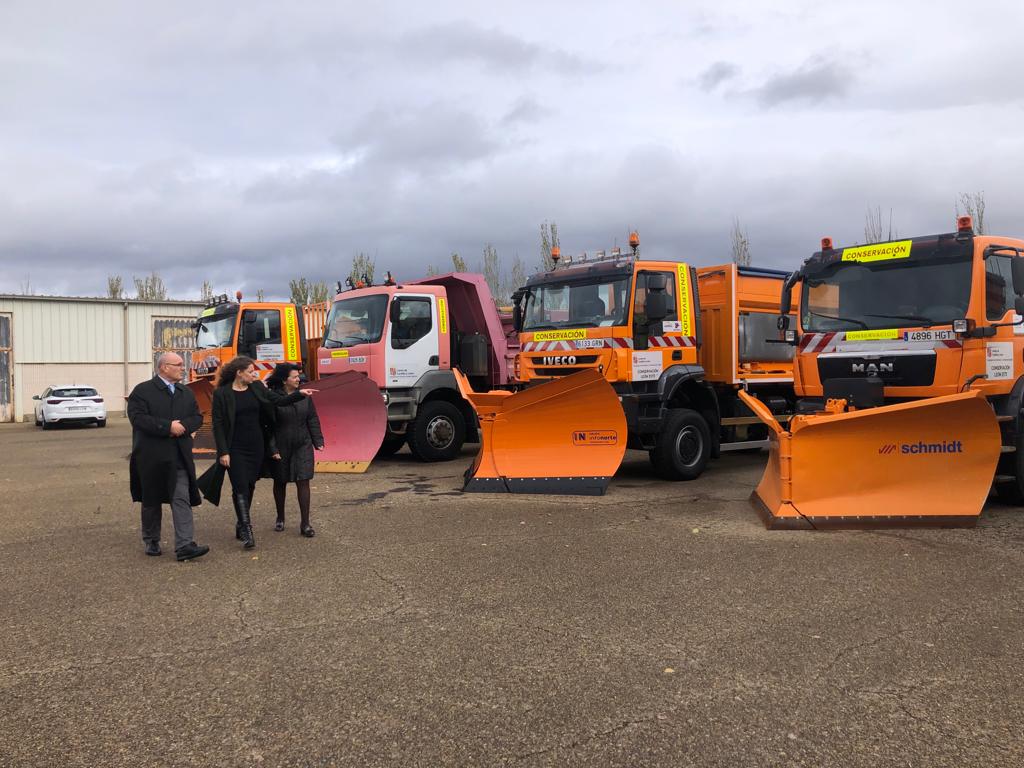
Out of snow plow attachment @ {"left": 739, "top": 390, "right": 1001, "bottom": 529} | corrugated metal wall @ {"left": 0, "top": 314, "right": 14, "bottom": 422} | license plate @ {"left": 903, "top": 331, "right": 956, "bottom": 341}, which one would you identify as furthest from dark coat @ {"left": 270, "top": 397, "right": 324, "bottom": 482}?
corrugated metal wall @ {"left": 0, "top": 314, "right": 14, "bottom": 422}

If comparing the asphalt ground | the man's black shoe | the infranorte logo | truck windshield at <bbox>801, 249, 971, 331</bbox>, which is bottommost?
the asphalt ground

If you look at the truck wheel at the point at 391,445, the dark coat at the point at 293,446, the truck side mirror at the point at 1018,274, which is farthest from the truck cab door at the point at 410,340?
the truck side mirror at the point at 1018,274

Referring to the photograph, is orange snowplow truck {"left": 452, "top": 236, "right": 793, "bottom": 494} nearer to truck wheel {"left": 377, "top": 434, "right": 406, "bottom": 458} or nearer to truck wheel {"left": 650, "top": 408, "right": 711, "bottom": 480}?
truck wheel {"left": 650, "top": 408, "right": 711, "bottom": 480}

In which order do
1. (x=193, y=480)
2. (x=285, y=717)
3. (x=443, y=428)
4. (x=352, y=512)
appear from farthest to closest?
(x=443, y=428), (x=352, y=512), (x=193, y=480), (x=285, y=717)

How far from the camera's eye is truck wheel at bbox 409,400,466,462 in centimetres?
1314

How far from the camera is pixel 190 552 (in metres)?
6.81

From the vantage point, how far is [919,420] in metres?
7.41

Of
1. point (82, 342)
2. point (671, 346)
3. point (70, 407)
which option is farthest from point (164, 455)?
point (82, 342)

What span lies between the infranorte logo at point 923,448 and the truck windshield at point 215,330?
1131cm

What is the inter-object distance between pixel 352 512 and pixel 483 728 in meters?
5.55

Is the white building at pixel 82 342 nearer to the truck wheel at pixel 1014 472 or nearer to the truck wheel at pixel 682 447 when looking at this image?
the truck wheel at pixel 682 447

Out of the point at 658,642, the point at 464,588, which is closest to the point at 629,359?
the point at 464,588

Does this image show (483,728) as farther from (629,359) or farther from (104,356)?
(104,356)

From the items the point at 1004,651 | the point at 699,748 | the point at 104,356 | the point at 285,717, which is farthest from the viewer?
the point at 104,356
